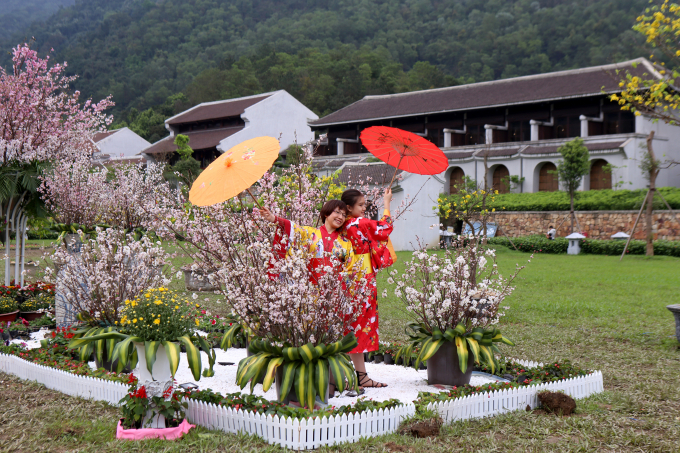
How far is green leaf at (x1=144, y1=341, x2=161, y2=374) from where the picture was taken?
12.6 feet

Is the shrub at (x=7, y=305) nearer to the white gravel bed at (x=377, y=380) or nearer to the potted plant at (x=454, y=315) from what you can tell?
the white gravel bed at (x=377, y=380)

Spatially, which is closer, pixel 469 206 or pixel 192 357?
pixel 192 357

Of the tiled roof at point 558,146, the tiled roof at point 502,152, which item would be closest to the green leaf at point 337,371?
the tiled roof at point 558,146

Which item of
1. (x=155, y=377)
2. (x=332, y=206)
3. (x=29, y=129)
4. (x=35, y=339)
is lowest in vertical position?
(x=35, y=339)

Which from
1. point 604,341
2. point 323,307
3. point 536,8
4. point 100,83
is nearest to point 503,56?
point 536,8

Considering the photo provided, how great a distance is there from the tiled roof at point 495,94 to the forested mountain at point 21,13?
2418 inches

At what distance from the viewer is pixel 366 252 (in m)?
4.74

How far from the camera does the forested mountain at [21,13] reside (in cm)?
8288

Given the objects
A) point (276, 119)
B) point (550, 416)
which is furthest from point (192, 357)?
point (276, 119)

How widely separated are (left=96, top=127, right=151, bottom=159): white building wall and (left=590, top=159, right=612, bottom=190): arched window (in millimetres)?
30671

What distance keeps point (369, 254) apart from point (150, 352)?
1878 mm

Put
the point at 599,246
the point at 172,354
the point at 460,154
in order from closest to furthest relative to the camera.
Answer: the point at 172,354 < the point at 599,246 < the point at 460,154

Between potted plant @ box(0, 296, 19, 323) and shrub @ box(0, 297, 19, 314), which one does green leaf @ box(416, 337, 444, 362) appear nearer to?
potted plant @ box(0, 296, 19, 323)

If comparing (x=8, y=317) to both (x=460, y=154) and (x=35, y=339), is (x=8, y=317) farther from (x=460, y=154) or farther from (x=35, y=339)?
(x=460, y=154)
